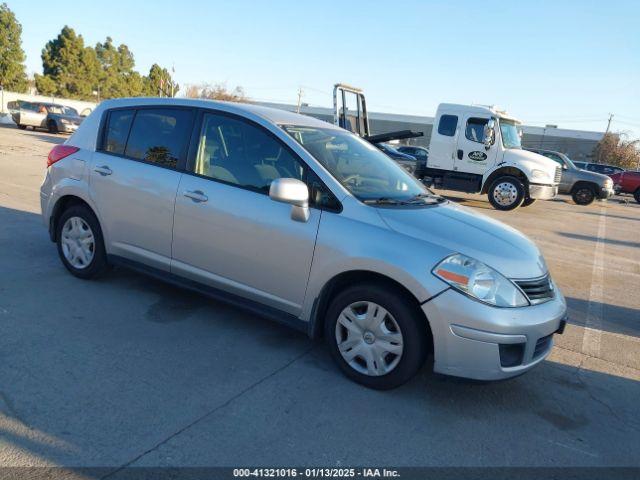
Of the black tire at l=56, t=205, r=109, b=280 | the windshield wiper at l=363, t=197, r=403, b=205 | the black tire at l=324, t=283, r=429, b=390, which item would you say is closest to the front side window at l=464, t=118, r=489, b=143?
the windshield wiper at l=363, t=197, r=403, b=205

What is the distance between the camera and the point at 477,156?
13969 mm

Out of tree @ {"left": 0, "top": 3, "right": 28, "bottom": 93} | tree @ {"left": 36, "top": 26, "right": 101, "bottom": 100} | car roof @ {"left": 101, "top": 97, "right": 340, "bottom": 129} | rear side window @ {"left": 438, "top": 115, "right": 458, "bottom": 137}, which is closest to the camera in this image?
car roof @ {"left": 101, "top": 97, "right": 340, "bottom": 129}

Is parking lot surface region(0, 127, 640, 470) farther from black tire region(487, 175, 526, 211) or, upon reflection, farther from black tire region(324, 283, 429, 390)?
black tire region(487, 175, 526, 211)

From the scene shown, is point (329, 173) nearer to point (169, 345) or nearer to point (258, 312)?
point (258, 312)

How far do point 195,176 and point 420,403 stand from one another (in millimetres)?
2412

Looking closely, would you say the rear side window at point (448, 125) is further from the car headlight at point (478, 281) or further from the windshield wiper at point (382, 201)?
the car headlight at point (478, 281)

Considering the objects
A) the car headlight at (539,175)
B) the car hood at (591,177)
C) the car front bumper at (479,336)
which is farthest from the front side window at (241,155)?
the car hood at (591,177)

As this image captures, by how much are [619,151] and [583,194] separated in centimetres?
3722

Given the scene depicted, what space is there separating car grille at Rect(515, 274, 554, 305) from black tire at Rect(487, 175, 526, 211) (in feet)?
36.0

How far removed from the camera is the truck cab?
13.7 m

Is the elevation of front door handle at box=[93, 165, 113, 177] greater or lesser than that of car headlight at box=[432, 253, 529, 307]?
greater

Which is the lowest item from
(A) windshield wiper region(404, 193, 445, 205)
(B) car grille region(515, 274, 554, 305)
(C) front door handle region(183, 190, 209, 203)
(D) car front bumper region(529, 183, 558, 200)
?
(B) car grille region(515, 274, 554, 305)

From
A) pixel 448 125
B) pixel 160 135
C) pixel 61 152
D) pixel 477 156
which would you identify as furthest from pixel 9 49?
pixel 160 135

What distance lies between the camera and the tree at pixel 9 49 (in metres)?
41.3
